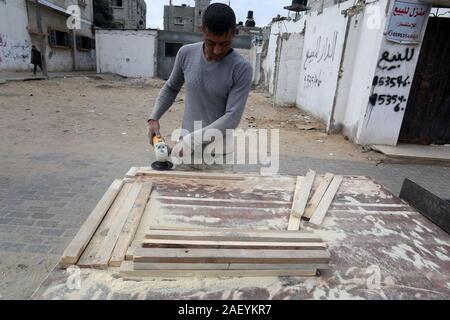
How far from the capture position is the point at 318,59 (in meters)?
9.08

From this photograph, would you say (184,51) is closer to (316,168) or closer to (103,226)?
(103,226)

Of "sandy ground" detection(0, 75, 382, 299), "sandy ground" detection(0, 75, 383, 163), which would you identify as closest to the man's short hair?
"sandy ground" detection(0, 75, 382, 299)

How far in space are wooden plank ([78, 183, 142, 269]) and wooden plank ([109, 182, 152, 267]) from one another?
0.06ft

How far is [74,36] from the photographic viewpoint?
23.0 metres

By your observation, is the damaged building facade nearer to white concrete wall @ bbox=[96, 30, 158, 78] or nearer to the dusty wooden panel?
the dusty wooden panel

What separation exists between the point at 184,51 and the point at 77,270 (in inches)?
67.1

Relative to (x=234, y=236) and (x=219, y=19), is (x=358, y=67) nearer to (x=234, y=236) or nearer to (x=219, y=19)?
(x=219, y=19)

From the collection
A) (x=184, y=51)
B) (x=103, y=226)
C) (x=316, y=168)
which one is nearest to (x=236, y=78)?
(x=184, y=51)

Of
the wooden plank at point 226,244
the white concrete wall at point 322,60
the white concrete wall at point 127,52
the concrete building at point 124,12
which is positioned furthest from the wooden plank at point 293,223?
the concrete building at point 124,12

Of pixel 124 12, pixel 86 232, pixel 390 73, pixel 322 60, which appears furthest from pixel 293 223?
pixel 124 12

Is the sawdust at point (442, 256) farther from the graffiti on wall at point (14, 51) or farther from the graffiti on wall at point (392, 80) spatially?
the graffiti on wall at point (14, 51)

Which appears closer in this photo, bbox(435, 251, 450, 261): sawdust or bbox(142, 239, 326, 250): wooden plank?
bbox(142, 239, 326, 250): wooden plank

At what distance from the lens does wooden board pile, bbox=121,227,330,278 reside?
44.4 inches
